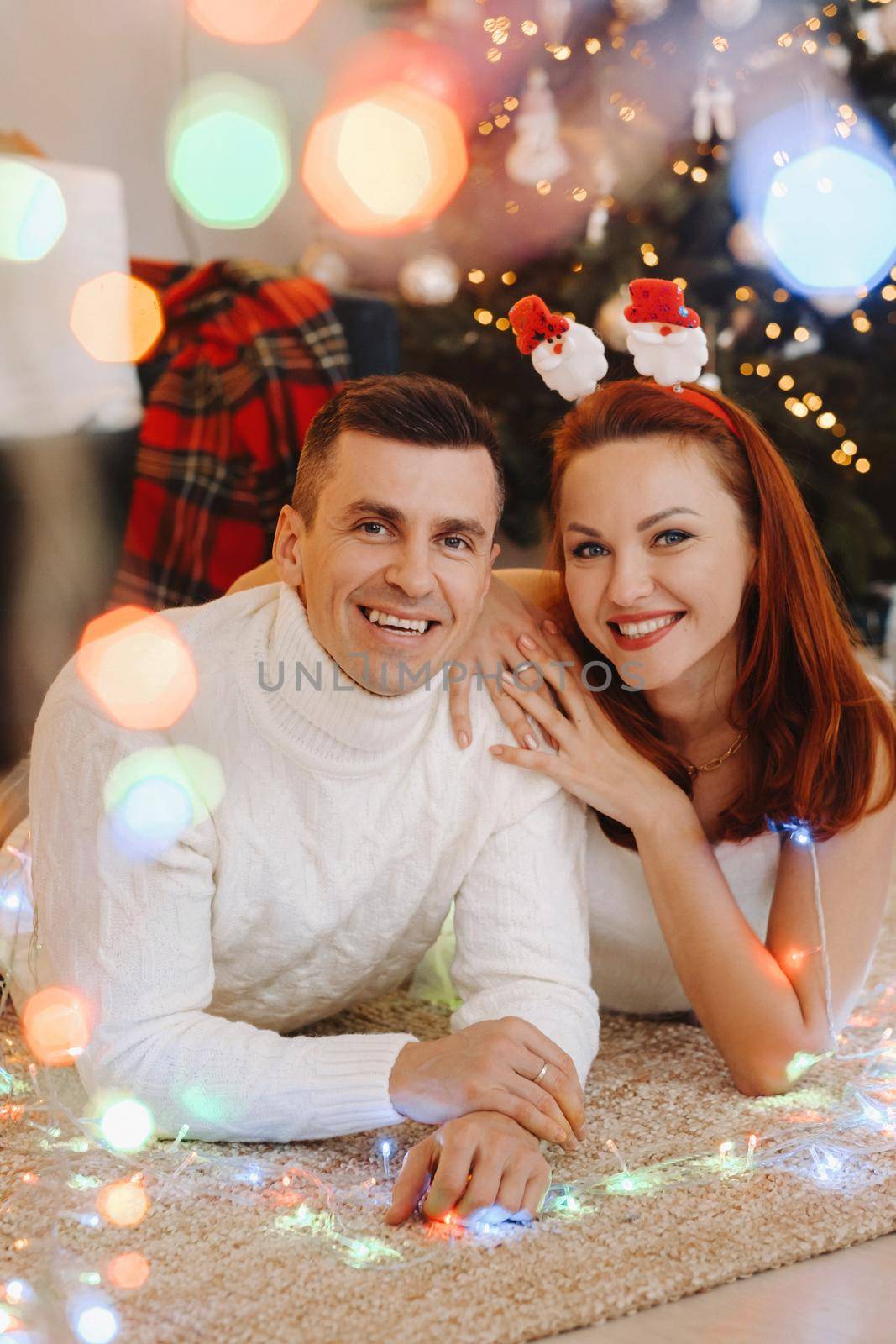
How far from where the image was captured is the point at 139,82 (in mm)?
3354

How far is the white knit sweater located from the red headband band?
390mm

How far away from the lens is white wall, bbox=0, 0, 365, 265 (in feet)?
10.4

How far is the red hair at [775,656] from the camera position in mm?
1372

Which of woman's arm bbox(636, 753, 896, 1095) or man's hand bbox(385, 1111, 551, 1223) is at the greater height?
woman's arm bbox(636, 753, 896, 1095)

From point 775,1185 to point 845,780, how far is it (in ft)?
1.45

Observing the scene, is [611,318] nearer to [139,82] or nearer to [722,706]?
[722,706]

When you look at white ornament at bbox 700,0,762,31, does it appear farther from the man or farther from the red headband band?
the man

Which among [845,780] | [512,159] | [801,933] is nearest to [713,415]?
[845,780]

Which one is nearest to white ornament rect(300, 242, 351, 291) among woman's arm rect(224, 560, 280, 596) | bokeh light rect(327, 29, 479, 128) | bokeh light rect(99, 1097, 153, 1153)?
bokeh light rect(327, 29, 479, 128)

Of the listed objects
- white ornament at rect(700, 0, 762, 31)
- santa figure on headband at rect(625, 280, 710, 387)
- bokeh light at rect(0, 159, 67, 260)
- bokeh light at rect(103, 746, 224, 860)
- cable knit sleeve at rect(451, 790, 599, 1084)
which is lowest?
cable knit sleeve at rect(451, 790, 599, 1084)

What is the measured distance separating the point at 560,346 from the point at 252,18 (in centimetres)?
262

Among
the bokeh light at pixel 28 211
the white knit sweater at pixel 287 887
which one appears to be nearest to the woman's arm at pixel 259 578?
A: the white knit sweater at pixel 287 887

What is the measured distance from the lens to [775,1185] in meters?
1.13

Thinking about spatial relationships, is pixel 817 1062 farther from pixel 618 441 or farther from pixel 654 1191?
pixel 618 441
